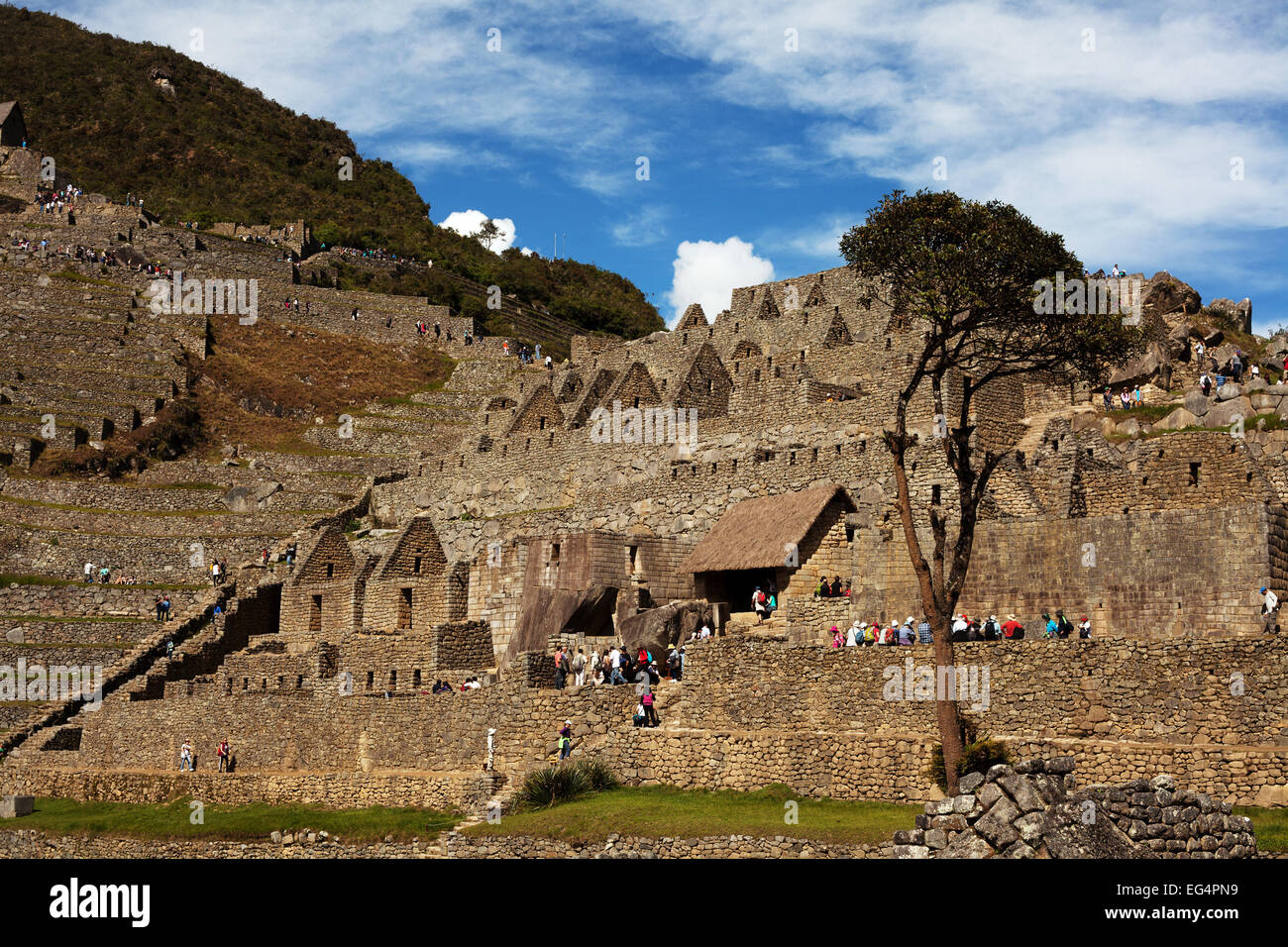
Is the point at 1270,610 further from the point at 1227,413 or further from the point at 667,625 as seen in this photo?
the point at 667,625

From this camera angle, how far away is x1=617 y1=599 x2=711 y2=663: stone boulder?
102 feet

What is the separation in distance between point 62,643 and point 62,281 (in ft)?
124

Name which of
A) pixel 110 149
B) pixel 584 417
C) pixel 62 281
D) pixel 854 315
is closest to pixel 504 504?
pixel 584 417

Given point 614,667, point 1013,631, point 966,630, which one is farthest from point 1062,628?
point 614,667

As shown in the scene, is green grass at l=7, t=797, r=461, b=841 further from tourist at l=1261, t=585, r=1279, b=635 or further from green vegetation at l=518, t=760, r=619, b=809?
tourist at l=1261, t=585, r=1279, b=635

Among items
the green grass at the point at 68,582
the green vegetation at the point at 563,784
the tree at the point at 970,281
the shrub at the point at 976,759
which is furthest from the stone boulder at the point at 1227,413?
the green grass at the point at 68,582

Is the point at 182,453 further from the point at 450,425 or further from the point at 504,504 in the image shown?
the point at 504,504

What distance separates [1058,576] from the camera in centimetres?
2661

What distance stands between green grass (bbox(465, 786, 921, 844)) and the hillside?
2744 inches

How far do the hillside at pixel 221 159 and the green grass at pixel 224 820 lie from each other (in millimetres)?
59683

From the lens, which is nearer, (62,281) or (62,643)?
(62,643)

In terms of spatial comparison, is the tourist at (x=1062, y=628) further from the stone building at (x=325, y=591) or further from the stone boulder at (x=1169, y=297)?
the stone building at (x=325, y=591)

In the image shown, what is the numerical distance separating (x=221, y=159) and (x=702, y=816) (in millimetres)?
111053

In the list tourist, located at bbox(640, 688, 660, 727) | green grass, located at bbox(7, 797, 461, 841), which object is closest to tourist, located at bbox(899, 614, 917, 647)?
tourist, located at bbox(640, 688, 660, 727)
